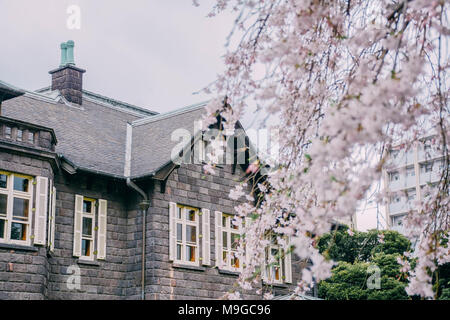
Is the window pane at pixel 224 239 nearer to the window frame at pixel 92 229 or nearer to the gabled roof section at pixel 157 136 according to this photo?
the gabled roof section at pixel 157 136

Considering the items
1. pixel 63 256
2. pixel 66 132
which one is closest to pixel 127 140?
pixel 66 132

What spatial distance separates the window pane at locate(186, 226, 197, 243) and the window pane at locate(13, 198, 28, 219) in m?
4.82

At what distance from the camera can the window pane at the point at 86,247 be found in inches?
700

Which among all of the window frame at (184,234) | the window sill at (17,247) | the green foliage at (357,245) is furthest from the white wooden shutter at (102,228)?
the green foliage at (357,245)

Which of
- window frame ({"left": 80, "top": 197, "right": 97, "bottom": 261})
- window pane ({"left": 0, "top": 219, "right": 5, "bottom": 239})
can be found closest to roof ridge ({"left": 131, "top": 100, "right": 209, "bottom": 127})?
window frame ({"left": 80, "top": 197, "right": 97, "bottom": 261})

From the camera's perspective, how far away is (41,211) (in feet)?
52.5

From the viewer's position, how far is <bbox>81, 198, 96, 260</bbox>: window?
701 inches

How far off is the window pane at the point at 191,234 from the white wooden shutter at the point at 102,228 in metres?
2.27

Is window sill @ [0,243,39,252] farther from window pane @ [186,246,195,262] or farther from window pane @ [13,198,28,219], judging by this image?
window pane @ [186,246,195,262]

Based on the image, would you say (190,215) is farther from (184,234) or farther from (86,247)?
(86,247)

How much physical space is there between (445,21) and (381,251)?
31663mm

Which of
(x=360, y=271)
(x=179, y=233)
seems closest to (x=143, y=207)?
(x=179, y=233)

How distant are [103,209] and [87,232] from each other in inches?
29.9
